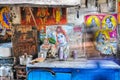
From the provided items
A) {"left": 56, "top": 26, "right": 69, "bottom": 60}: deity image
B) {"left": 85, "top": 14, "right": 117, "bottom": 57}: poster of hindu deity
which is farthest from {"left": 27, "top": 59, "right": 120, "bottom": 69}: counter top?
{"left": 85, "top": 14, "right": 117, "bottom": 57}: poster of hindu deity

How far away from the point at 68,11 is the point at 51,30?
2.25 feet

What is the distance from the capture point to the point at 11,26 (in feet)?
22.6

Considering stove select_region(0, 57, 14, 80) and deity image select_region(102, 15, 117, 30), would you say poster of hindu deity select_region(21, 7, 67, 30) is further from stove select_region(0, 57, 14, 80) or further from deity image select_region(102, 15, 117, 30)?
stove select_region(0, 57, 14, 80)

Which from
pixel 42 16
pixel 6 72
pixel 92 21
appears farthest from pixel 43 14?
pixel 6 72

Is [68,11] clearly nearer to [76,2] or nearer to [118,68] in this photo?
[76,2]

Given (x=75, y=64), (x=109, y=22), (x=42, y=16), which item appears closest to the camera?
(x=75, y=64)

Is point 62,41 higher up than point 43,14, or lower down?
lower down

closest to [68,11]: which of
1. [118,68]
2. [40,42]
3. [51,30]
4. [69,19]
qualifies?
[69,19]

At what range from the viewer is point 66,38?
684cm

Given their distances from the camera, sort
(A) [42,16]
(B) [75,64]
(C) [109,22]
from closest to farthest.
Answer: (B) [75,64], (C) [109,22], (A) [42,16]

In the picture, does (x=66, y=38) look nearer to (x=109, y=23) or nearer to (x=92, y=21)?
(x=92, y=21)

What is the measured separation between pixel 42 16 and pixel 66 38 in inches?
34.6

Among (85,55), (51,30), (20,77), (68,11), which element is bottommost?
(20,77)

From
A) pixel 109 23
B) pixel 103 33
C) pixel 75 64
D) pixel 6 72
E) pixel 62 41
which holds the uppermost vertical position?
pixel 109 23
